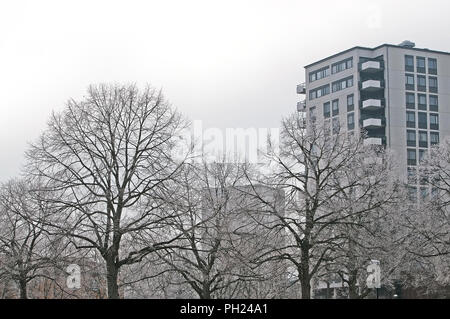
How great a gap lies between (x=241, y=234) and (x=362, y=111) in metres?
78.7

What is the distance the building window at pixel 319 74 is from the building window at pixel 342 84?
2480mm

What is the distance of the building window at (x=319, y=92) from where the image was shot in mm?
121000

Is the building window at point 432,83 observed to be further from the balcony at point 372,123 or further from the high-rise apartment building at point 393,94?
the balcony at point 372,123

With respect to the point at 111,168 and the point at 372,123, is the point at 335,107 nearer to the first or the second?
the point at 372,123

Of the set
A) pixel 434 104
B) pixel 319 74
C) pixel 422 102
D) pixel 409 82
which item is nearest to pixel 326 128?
pixel 409 82

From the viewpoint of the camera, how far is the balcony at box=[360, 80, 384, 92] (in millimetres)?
113500

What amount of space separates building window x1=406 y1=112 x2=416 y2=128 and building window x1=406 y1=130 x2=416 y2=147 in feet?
3.53

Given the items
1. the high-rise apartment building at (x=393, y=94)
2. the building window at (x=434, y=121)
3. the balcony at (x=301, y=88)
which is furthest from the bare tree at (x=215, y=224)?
the balcony at (x=301, y=88)

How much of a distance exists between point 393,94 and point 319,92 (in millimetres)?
12297

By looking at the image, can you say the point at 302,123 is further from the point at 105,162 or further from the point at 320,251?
the point at 105,162

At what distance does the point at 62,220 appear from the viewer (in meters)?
35.9

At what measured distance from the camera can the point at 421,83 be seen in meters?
118

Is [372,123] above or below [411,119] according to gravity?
below

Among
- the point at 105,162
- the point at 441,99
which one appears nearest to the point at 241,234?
the point at 105,162
